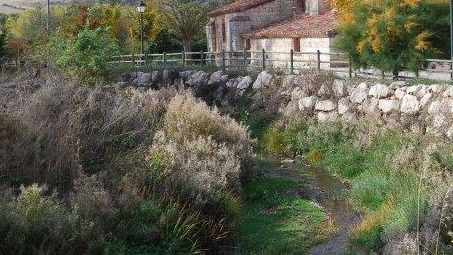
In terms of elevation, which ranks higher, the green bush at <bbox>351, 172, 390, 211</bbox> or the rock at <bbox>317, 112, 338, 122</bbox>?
the rock at <bbox>317, 112, 338, 122</bbox>

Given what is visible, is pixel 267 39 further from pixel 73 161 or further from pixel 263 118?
pixel 73 161

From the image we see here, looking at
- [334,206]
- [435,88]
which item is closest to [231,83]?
[435,88]

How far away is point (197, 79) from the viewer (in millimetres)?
29672

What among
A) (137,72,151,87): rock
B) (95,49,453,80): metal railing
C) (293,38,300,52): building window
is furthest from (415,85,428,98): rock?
(137,72,151,87): rock

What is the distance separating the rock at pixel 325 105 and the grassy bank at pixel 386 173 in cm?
55

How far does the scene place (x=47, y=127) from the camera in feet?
41.4

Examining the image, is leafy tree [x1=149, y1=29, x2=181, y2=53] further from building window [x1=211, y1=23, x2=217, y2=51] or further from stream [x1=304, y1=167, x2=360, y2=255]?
stream [x1=304, y1=167, x2=360, y2=255]

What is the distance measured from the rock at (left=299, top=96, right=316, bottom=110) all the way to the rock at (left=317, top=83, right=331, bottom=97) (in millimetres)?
289

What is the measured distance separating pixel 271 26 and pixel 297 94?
529 inches

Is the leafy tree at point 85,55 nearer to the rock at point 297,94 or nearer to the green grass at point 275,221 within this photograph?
the rock at point 297,94

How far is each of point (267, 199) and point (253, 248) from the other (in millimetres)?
3720

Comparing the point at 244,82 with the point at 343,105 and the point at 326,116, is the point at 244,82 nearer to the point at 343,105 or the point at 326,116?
the point at 326,116

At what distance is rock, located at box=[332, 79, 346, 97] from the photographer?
23234 millimetres

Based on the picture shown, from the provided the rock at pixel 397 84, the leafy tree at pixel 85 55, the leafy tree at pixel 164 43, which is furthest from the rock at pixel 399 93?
the leafy tree at pixel 164 43
